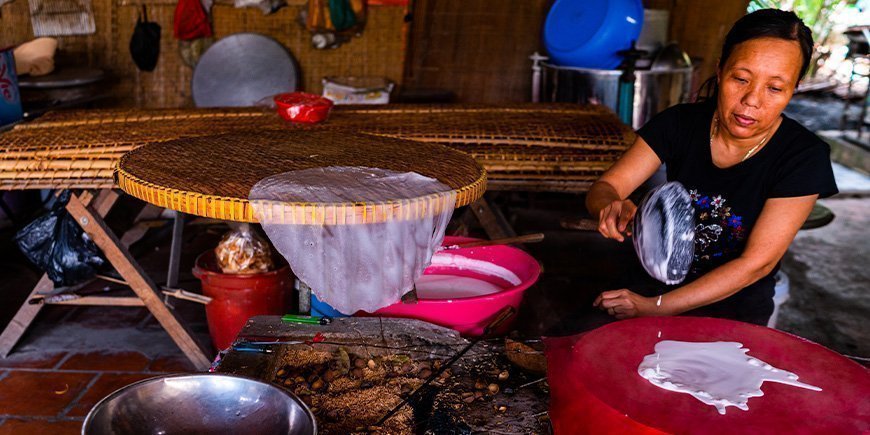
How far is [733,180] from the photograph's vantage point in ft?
7.22

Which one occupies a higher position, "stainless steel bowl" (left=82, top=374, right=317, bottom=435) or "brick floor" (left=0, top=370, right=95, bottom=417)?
"stainless steel bowl" (left=82, top=374, right=317, bottom=435)

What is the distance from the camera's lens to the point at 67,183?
9.09ft

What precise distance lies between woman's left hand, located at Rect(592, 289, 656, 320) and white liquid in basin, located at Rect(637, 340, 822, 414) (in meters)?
0.57

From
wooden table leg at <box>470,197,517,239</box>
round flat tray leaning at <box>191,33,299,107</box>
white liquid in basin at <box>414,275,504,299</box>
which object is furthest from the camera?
round flat tray leaning at <box>191,33,299,107</box>

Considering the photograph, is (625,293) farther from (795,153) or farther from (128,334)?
(128,334)

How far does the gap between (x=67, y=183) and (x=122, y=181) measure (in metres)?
1.01

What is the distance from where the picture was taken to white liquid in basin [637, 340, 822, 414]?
147 cm

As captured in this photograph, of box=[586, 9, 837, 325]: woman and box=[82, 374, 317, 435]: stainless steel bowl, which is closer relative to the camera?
box=[82, 374, 317, 435]: stainless steel bowl

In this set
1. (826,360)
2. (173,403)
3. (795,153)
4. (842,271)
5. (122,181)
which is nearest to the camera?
(173,403)

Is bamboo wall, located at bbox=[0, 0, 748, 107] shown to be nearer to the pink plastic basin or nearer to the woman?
the woman

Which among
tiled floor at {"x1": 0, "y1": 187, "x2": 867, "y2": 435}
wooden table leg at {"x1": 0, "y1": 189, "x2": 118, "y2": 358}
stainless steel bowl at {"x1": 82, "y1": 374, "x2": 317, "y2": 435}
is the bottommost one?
tiled floor at {"x1": 0, "y1": 187, "x2": 867, "y2": 435}

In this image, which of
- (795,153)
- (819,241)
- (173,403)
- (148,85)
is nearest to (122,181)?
(173,403)

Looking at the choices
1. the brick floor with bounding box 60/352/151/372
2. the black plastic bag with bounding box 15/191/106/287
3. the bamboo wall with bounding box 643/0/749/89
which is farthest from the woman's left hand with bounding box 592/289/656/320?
the bamboo wall with bounding box 643/0/749/89

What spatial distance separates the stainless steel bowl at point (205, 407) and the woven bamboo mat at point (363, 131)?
Result: 135cm
